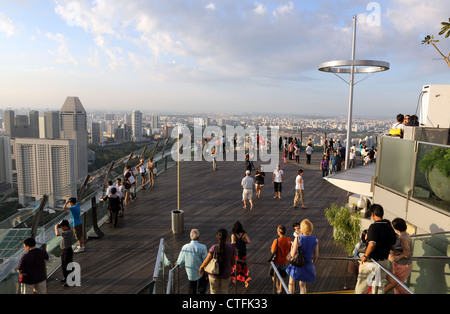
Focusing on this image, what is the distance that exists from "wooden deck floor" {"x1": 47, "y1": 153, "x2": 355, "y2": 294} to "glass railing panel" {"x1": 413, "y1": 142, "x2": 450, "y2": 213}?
2.47 m

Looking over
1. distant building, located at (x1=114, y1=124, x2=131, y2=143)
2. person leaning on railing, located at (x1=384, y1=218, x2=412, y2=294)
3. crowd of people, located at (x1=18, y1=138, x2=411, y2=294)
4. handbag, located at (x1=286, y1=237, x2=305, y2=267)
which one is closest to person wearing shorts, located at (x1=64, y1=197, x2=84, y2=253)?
crowd of people, located at (x1=18, y1=138, x2=411, y2=294)

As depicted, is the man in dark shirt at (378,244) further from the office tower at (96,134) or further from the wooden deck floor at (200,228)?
the office tower at (96,134)

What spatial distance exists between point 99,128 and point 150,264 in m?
64.6

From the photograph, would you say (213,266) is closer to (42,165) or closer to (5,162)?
(42,165)

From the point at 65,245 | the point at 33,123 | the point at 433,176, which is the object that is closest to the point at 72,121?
the point at 33,123

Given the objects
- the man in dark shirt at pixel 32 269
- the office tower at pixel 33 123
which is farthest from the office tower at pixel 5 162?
the man in dark shirt at pixel 32 269

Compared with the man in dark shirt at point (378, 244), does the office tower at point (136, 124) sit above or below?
above

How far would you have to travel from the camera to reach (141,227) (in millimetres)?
9867

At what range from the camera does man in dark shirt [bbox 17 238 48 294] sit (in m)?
5.22

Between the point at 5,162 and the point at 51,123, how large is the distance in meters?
22.6

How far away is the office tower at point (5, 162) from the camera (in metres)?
55.3

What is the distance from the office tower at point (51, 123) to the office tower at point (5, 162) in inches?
589

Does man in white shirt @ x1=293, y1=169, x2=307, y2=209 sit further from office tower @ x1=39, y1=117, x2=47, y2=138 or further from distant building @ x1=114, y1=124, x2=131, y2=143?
office tower @ x1=39, y1=117, x2=47, y2=138
